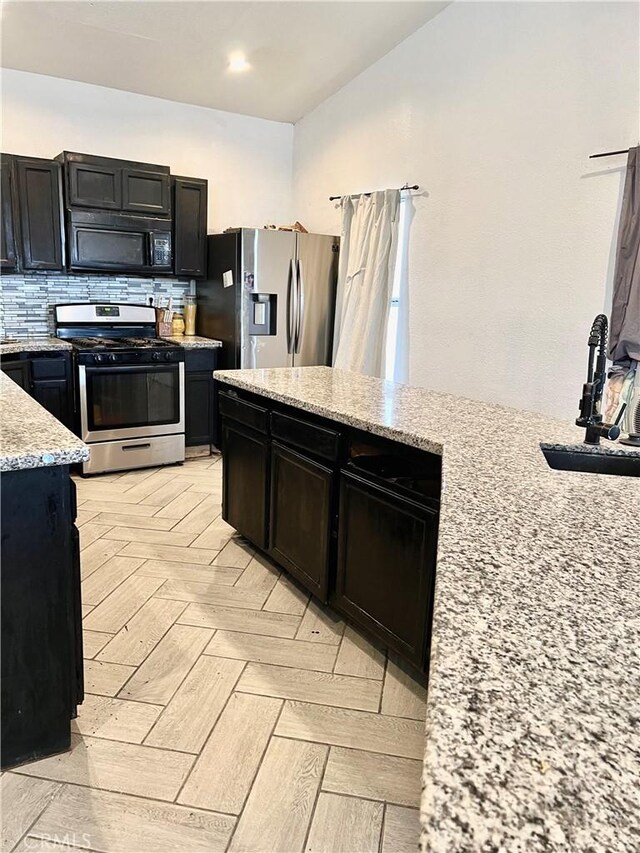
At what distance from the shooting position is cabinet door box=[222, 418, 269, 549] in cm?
270

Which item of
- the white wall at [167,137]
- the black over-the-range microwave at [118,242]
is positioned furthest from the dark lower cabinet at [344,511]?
the white wall at [167,137]

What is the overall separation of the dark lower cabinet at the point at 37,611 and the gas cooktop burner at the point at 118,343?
268 centimetres

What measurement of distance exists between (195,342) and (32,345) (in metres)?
1.15

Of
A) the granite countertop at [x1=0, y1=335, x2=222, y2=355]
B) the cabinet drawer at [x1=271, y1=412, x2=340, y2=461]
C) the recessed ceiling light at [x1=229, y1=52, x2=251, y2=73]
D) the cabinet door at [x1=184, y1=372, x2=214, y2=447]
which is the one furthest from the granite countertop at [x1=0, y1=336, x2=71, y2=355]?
the recessed ceiling light at [x1=229, y1=52, x2=251, y2=73]

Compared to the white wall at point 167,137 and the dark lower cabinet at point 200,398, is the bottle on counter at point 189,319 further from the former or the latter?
the white wall at point 167,137

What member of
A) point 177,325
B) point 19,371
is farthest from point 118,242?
point 19,371

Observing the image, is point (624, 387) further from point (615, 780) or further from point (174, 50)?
point (174, 50)

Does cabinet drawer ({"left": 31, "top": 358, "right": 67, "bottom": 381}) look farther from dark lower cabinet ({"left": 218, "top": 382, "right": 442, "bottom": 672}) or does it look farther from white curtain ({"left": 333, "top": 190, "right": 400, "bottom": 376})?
white curtain ({"left": 333, "top": 190, "right": 400, "bottom": 376})

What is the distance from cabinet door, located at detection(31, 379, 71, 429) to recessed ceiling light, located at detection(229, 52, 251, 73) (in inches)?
96.2

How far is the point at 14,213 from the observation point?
391 cm

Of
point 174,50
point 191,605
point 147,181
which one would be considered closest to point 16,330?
point 147,181

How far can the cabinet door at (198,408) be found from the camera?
4.51m

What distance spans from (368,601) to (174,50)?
3.67 metres

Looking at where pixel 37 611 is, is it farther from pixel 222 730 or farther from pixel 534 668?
pixel 534 668
